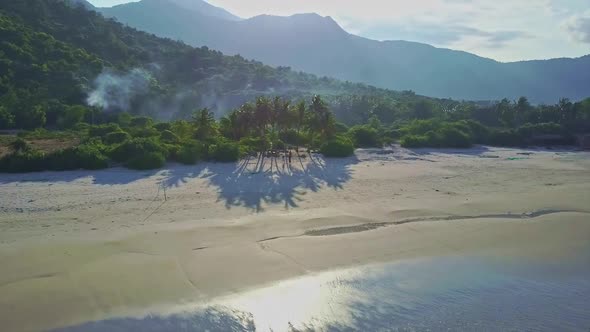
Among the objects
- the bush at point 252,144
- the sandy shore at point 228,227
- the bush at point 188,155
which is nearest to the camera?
the sandy shore at point 228,227

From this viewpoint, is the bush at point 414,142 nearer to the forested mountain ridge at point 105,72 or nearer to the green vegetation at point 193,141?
the green vegetation at point 193,141

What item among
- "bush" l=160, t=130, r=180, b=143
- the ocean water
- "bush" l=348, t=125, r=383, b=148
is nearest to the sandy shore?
the ocean water

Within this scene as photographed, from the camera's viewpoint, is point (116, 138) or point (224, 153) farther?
point (116, 138)

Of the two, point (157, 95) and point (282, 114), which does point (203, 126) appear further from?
point (157, 95)

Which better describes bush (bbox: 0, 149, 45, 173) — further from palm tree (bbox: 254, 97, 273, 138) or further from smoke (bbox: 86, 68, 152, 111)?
smoke (bbox: 86, 68, 152, 111)

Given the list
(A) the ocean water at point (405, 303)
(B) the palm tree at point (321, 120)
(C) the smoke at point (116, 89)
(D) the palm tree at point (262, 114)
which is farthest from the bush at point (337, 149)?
(C) the smoke at point (116, 89)

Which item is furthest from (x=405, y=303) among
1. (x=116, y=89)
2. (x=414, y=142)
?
(x=116, y=89)
